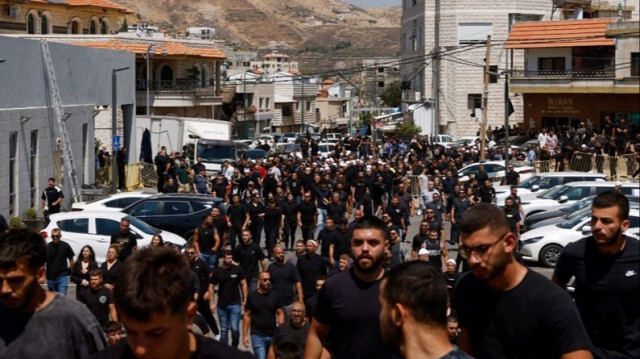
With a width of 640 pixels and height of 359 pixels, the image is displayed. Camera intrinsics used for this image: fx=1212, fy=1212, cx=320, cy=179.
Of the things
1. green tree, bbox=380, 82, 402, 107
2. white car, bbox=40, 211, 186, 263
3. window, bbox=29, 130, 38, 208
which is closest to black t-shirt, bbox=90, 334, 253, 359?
white car, bbox=40, 211, 186, 263

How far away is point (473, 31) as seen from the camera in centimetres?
7538

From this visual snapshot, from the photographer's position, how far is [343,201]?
2541 cm

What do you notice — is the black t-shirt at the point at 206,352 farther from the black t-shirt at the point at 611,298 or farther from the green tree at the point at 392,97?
the green tree at the point at 392,97

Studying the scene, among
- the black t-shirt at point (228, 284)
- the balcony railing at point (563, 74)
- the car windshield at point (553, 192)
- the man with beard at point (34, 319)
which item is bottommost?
the black t-shirt at point (228, 284)

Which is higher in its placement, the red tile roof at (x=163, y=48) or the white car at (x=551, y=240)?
the red tile roof at (x=163, y=48)

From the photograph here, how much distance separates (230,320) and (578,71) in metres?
45.2

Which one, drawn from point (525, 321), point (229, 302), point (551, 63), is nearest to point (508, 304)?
point (525, 321)

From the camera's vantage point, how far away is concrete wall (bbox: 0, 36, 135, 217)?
94.1 ft

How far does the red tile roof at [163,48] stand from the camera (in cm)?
6128

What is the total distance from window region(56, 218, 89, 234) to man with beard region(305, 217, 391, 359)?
16246mm

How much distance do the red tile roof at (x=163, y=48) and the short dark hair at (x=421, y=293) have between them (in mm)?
56224

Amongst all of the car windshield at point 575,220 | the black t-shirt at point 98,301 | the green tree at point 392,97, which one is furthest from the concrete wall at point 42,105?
the green tree at point 392,97

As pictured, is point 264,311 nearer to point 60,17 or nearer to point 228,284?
point 228,284

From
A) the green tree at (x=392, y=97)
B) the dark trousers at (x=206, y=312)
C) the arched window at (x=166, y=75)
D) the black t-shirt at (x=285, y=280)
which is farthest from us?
the green tree at (x=392, y=97)
